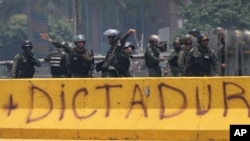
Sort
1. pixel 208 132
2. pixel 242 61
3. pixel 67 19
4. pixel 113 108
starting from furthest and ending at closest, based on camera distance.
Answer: pixel 67 19 < pixel 242 61 < pixel 113 108 < pixel 208 132

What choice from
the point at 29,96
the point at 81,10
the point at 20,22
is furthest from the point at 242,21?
the point at 29,96

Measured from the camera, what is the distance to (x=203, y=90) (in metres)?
8.00

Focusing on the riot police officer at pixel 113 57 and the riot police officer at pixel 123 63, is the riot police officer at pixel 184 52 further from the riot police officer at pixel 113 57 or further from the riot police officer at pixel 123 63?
the riot police officer at pixel 113 57

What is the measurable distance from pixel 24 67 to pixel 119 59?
7.31ft

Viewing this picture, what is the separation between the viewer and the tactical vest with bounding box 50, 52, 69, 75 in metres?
12.2

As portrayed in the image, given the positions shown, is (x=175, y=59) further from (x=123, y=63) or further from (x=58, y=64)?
(x=58, y=64)

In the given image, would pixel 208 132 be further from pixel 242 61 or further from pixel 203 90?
pixel 242 61

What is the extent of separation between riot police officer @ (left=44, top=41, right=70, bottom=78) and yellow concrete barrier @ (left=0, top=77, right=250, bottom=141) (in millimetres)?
3216

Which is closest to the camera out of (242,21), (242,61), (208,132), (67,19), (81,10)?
Answer: (208,132)

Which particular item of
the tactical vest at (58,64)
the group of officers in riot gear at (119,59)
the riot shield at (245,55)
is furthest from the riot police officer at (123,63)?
the riot shield at (245,55)

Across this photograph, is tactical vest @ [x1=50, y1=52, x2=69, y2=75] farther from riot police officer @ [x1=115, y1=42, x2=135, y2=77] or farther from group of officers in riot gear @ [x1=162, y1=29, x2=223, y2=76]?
group of officers in riot gear @ [x1=162, y1=29, x2=223, y2=76]

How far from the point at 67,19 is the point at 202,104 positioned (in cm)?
6330

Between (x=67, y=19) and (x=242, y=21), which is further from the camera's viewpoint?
(x=67, y=19)

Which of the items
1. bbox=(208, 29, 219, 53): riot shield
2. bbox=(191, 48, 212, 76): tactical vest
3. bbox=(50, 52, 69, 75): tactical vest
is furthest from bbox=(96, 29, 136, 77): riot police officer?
bbox=(208, 29, 219, 53): riot shield
